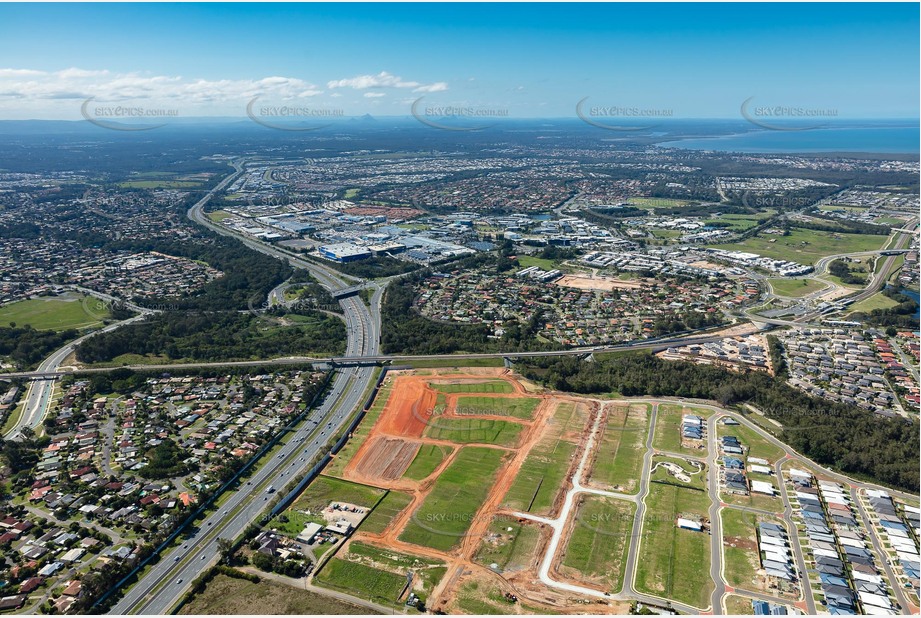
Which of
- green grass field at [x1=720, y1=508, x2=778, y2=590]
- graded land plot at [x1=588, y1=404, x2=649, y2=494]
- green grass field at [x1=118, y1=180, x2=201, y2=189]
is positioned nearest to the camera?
green grass field at [x1=720, y1=508, x2=778, y2=590]

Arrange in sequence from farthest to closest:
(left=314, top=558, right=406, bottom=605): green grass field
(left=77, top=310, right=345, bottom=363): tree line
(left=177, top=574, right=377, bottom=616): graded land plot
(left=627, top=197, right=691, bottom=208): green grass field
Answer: (left=627, top=197, right=691, bottom=208): green grass field
(left=77, top=310, right=345, bottom=363): tree line
(left=314, top=558, right=406, bottom=605): green grass field
(left=177, top=574, right=377, bottom=616): graded land plot

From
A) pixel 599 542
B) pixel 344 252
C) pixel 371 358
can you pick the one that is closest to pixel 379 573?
pixel 599 542

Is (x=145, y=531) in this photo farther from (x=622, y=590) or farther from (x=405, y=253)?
(x=405, y=253)

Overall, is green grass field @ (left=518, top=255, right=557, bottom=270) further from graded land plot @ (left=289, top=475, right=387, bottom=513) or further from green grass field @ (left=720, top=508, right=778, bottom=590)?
green grass field @ (left=720, top=508, right=778, bottom=590)

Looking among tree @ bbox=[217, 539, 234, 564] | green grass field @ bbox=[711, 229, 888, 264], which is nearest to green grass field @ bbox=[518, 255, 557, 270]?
green grass field @ bbox=[711, 229, 888, 264]

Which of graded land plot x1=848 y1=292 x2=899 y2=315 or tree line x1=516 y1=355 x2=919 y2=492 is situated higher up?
graded land plot x1=848 y1=292 x2=899 y2=315

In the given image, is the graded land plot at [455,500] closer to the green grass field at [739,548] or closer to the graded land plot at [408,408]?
the graded land plot at [408,408]

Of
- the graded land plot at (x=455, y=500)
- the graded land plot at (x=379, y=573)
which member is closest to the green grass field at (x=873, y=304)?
the graded land plot at (x=455, y=500)

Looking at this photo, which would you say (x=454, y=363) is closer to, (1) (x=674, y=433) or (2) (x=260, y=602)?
(1) (x=674, y=433)

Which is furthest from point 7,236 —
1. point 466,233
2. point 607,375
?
point 607,375
